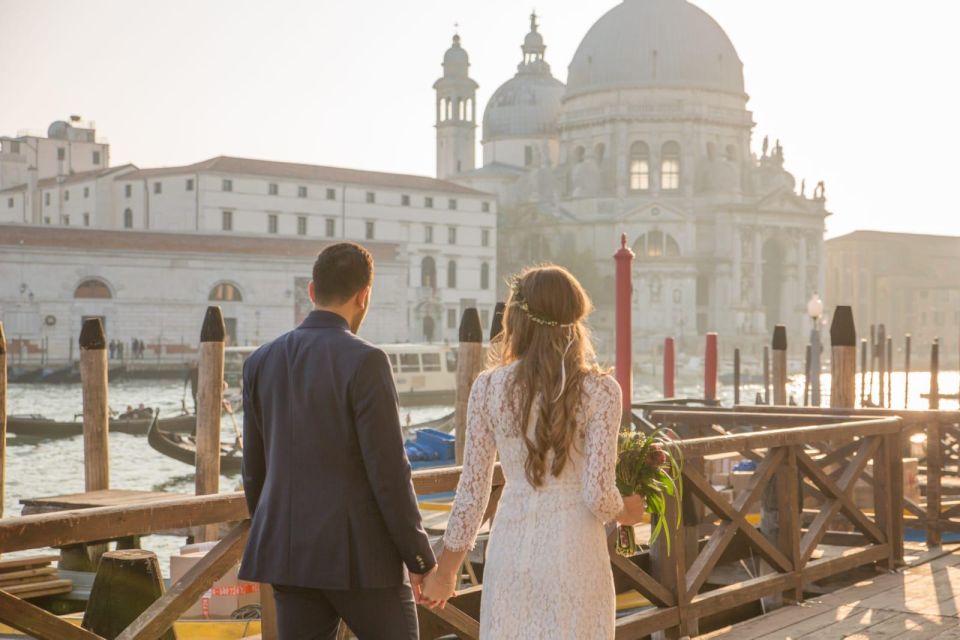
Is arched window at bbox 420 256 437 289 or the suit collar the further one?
arched window at bbox 420 256 437 289

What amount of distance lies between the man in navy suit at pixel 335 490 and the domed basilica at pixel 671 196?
2540 inches

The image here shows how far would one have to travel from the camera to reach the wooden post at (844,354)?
8.53 m

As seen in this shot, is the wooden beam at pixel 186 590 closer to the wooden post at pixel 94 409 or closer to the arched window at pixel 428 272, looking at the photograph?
the wooden post at pixel 94 409

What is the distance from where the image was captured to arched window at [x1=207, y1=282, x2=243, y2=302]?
171 feet

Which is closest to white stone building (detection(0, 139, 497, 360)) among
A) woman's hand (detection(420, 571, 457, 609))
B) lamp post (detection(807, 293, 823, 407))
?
lamp post (detection(807, 293, 823, 407))

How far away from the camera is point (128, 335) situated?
50.5 m

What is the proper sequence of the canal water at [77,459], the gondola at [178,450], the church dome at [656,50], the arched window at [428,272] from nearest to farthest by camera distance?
1. the canal water at [77,459]
2. the gondola at [178,450]
3. the arched window at [428,272]
4. the church dome at [656,50]

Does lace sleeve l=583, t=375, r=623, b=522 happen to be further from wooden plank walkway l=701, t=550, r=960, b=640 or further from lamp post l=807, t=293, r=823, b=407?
lamp post l=807, t=293, r=823, b=407

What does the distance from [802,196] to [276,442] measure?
72.8m

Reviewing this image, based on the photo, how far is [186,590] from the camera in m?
3.48

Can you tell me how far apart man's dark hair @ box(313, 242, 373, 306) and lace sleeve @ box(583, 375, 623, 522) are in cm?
61

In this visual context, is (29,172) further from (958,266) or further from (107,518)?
(107,518)

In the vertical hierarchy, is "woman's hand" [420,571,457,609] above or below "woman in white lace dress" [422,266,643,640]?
below

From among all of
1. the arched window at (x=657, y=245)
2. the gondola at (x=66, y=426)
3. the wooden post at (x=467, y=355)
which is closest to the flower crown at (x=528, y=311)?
the wooden post at (x=467, y=355)
